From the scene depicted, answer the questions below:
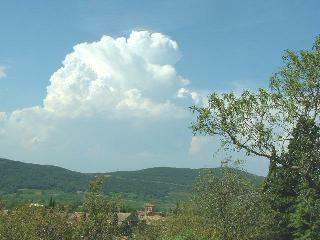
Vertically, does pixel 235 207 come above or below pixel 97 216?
above

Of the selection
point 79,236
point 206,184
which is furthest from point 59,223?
point 206,184

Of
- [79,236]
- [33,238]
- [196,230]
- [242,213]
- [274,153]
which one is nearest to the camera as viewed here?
[274,153]

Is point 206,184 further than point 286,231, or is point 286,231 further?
point 286,231

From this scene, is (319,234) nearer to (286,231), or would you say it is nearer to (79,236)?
(286,231)

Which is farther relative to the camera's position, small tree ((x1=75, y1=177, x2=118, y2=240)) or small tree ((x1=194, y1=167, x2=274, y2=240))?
small tree ((x1=194, y1=167, x2=274, y2=240))

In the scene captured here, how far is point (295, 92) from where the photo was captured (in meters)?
37.6

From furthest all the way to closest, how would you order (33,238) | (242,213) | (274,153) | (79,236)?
(242,213), (79,236), (33,238), (274,153)

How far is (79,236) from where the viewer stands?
47969 mm

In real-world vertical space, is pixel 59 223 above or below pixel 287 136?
below

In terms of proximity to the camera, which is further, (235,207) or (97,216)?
(235,207)

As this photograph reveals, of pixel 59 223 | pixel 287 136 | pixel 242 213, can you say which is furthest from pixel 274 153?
pixel 59 223

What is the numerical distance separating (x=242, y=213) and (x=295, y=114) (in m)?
16.8

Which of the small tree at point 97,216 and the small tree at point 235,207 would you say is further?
the small tree at point 235,207

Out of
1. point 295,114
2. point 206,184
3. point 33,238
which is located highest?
point 295,114
